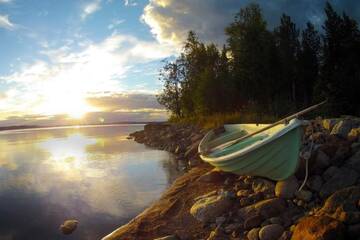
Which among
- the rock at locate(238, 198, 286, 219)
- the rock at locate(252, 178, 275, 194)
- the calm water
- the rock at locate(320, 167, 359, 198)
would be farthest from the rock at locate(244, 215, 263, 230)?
the calm water

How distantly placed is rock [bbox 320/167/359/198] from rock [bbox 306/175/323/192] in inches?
4.6

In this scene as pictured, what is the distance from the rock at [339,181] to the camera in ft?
25.2

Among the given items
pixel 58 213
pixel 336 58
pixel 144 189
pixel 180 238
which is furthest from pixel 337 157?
pixel 336 58

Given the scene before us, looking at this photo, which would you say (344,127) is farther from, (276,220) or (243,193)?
(276,220)

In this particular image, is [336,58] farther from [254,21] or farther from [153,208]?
[153,208]

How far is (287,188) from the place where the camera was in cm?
804

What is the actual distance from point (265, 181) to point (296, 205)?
56.8 inches

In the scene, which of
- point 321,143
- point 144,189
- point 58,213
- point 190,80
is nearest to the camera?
point 321,143

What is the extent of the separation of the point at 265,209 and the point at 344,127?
4.82 meters

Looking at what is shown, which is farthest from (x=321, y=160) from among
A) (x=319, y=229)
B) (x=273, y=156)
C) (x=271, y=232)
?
(x=319, y=229)

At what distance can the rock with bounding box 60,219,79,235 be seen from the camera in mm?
9750

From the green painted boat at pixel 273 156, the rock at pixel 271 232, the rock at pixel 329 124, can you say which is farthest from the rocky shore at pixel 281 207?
the rock at pixel 329 124

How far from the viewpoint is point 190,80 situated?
5356 cm

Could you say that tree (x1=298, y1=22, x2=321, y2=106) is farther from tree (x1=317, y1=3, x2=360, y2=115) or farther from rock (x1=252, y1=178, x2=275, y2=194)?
rock (x1=252, y1=178, x2=275, y2=194)
